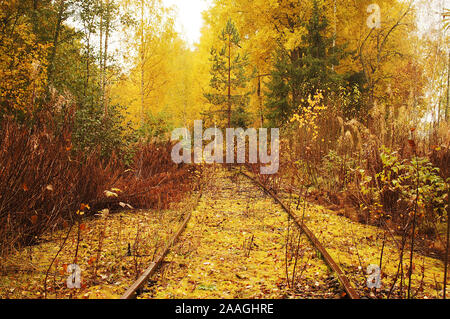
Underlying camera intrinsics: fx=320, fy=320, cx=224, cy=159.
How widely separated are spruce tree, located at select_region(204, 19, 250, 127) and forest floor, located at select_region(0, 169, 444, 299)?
1003 cm

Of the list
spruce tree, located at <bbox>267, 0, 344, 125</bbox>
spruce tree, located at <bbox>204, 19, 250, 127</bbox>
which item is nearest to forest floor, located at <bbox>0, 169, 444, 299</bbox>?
spruce tree, located at <bbox>267, 0, 344, 125</bbox>

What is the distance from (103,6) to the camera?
13.9 m

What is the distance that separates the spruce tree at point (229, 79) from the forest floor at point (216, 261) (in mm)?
10031

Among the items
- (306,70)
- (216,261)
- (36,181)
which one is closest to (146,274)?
(216,261)

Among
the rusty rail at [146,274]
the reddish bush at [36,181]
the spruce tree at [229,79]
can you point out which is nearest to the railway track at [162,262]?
the rusty rail at [146,274]

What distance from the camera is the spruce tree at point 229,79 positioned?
14.7 meters

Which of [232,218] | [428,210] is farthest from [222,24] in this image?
[428,210]

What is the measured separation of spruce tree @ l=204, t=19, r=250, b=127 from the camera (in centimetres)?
1466

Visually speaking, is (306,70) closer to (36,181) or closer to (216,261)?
(216,261)

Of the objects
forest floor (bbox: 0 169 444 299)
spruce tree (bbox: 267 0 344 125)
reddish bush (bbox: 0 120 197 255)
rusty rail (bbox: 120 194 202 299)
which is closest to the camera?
rusty rail (bbox: 120 194 202 299)

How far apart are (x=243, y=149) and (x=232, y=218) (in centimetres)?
949

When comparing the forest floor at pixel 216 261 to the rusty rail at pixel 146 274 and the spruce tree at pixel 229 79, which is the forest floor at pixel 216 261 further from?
the spruce tree at pixel 229 79

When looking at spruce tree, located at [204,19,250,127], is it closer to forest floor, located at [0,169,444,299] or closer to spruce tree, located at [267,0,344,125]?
spruce tree, located at [267,0,344,125]
